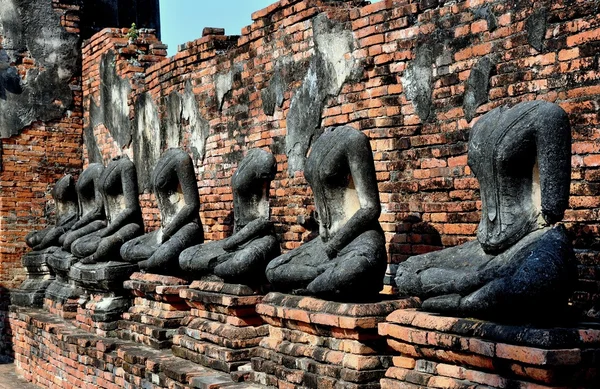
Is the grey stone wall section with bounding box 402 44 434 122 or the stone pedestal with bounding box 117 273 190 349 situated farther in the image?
the stone pedestal with bounding box 117 273 190 349

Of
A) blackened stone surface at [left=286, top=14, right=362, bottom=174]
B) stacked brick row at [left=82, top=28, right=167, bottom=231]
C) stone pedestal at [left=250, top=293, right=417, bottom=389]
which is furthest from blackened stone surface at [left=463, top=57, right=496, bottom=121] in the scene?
stacked brick row at [left=82, top=28, right=167, bottom=231]

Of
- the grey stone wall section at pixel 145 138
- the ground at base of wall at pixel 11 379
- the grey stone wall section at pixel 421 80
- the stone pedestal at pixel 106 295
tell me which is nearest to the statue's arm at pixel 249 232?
the grey stone wall section at pixel 421 80

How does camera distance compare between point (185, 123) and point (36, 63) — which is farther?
point (36, 63)

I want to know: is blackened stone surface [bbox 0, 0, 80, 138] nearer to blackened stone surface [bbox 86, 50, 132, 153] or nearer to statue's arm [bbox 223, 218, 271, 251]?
blackened stone surface [bbox 86, 50, 132, 153]

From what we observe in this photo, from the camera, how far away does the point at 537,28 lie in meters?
5.59

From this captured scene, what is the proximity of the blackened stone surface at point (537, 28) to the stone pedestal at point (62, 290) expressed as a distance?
576 centimetres

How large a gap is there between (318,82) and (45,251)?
5048 mm

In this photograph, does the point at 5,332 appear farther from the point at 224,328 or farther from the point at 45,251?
the point at 224,328

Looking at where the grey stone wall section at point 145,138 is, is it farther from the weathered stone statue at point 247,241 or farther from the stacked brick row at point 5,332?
the weathered stone statue at point 247,241

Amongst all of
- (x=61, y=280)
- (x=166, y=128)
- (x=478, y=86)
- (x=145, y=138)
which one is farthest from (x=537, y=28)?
(x=61, y=280)

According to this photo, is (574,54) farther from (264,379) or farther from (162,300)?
(162,300)

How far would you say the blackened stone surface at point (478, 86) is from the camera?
5992 mm

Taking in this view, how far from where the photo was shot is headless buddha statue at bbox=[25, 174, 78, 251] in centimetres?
1126

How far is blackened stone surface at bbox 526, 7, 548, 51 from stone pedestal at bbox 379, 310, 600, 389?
1.90m
